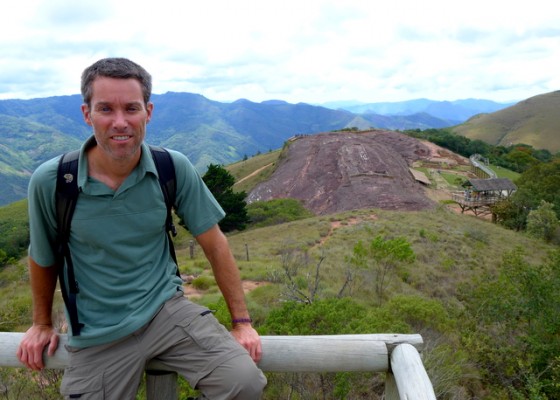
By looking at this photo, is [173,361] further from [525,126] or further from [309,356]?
[525,126]

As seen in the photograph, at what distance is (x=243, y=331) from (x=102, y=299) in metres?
0.76

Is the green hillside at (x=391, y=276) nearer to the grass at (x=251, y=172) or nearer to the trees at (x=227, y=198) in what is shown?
the trees at (x=227, y=198)

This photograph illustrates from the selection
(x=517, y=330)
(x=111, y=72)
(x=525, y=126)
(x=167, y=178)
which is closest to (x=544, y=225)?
(x=517, y=330)

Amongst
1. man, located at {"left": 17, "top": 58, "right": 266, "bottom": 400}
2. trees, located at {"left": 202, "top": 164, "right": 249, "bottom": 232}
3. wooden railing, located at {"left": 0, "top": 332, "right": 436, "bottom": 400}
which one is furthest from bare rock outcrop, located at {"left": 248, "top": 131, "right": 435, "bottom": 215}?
man, located at {"left": 17, "top": 58, "right": 266, "bottom": 400}

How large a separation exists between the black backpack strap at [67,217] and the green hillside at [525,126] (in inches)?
5250

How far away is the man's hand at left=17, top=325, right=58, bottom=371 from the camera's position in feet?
7.44

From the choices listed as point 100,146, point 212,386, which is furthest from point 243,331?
point 100,146

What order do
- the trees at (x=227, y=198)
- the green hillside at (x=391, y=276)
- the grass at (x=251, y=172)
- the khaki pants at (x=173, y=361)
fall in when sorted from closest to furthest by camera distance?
the khaki pants at (x=173, y=361) → the green hillside at (x=391, y=276) → the trees at (x=227, y=198) → the grass at (x=251, y=172)

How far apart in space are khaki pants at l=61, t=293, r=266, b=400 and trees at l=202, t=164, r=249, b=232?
→ 2541cm

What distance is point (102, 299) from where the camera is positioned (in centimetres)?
222

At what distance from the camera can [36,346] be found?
2.27 m

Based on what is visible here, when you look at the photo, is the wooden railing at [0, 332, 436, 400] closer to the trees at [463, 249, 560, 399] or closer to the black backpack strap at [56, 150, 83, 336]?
the black backpack strap at [56, 150, 83, 336]

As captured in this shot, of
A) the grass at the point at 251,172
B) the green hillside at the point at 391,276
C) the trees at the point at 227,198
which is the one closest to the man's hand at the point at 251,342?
the green hillside at the point at 391,276

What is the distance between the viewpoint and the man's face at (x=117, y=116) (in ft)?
7.16
